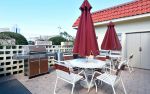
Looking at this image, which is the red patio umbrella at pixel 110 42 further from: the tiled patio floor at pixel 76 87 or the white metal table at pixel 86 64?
the white metal table at pixel 86 64

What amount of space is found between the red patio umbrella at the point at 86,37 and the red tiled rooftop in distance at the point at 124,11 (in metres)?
4.19

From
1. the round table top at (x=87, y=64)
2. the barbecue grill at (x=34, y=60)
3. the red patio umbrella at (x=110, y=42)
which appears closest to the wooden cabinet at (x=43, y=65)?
the barbecue grill at (x=34, y=60)

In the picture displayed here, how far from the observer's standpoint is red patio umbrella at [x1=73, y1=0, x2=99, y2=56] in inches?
143

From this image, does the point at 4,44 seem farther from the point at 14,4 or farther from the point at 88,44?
the point at 14,4

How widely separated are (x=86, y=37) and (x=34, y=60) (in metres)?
2.66

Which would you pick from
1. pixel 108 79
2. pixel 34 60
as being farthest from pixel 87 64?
pixel 34 60

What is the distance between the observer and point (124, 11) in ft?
24.6

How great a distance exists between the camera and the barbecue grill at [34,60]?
16.6 feet

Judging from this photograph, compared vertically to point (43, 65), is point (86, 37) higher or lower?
higher

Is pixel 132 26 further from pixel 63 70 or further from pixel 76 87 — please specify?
pixel 63 70

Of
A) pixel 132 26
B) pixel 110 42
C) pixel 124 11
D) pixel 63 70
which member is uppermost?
pixel 124 11

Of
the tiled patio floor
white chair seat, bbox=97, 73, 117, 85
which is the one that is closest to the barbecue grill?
the tiled patio floor

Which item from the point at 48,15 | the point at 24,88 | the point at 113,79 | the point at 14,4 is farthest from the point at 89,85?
the point at 48,15

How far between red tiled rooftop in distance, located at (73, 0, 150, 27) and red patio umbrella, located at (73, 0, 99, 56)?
4193 mm
